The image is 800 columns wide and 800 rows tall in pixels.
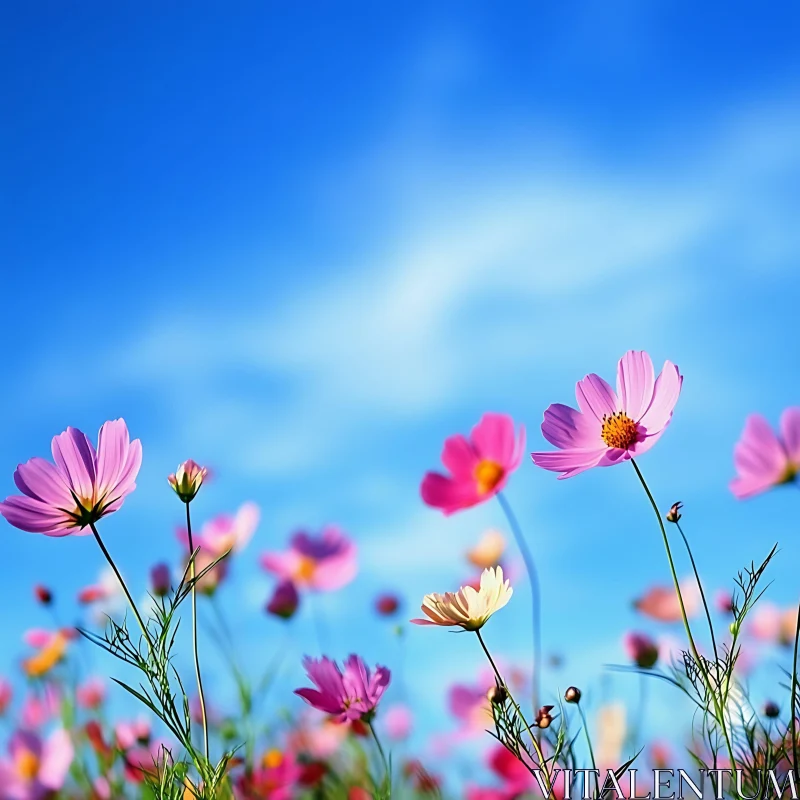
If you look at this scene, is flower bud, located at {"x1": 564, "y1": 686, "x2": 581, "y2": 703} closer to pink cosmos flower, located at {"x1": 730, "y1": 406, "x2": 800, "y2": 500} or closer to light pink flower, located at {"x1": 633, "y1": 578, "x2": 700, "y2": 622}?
pink cosmos flower, located at {"x1": 730, "y1": 406, "x2": 800, "y2": 500}

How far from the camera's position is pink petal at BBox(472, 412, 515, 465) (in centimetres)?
105

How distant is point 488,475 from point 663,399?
0.37 m

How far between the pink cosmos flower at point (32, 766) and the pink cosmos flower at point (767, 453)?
1.28 m

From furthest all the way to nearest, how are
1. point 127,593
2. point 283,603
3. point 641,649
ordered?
1. point 283,603
2. point 641,649
3. point 127,593

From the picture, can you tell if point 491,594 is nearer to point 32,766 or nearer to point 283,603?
point 283,603

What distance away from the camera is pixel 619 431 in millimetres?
722

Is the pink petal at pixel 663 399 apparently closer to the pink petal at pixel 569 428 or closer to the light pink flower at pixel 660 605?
the pink petal at pixel 569 428

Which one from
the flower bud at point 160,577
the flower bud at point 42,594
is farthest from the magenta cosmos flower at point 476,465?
the flower bud at point 42,594

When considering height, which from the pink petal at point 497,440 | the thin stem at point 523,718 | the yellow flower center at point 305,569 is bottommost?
the thin stem at point 523,718

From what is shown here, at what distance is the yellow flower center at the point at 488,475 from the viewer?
103 centimetres

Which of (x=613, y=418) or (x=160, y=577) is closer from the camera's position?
(x=613, y=418)

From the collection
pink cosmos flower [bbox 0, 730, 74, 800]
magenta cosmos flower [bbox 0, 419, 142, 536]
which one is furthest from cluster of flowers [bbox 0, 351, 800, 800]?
pink cosmos flower [bbox 0, 730, 74, 800]

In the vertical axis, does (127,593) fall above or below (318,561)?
below

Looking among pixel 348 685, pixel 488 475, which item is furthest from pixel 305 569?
pixel 348 685
